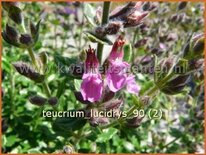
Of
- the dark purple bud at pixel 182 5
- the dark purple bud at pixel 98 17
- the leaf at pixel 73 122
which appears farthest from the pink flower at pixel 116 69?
the dark purple bud at pixel 182 5

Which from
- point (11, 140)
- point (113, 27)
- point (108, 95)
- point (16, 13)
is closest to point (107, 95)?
point (108, 95)

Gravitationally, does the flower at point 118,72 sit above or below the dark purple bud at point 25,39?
below

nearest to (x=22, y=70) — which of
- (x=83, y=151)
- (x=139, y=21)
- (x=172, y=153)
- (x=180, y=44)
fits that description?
(x=139, y=21)

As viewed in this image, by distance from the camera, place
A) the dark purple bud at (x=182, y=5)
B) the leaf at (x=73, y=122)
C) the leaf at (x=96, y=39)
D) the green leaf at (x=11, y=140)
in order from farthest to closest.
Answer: the dark purple bud at (x=182, y=5), the green leaf at (x=11, y=140), the leaf at (x=73, y=122), the leaf at (x=96, y=39)

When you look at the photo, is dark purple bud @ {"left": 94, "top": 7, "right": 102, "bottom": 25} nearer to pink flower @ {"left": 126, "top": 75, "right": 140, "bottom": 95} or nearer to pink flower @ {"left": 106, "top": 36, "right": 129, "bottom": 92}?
pink flower @ {"left": 106, "top": 36, "right": 129, "bottom": 92}

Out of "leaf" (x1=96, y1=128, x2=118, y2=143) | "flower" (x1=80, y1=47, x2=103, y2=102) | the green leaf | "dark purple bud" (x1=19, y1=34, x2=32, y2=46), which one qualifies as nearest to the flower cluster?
"flower" (x1=80, y1=47, x2=103, y2=102)

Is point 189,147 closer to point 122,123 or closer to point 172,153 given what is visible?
point 172,153

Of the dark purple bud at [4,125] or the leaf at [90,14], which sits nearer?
the leaf at [90,14]

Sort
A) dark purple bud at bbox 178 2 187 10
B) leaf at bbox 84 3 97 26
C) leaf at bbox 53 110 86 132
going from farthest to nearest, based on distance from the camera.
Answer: dark purple bud at bbox 178 2 187 10 < leaf at bbox 53 110 86 132 < leaf at bbox 84 3 97 26

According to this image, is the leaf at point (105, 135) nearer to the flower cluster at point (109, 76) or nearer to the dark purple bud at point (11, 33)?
the flower cluster at point (109, 76)
